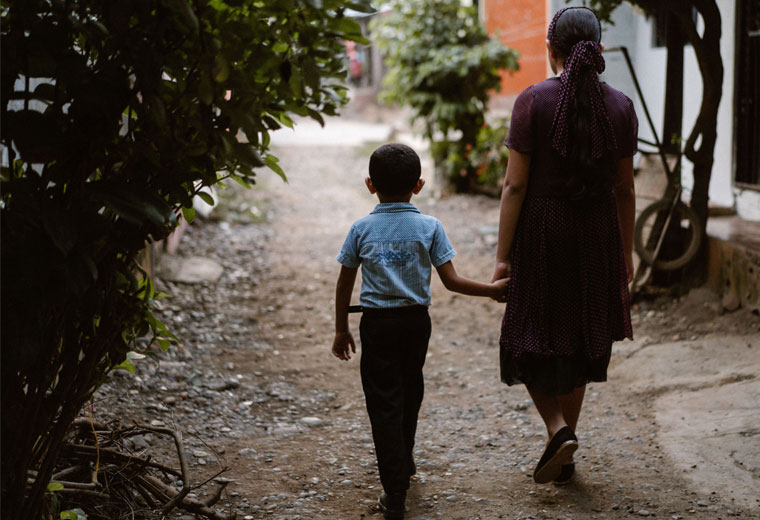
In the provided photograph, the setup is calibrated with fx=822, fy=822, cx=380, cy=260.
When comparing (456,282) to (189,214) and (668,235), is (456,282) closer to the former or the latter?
(189,214)

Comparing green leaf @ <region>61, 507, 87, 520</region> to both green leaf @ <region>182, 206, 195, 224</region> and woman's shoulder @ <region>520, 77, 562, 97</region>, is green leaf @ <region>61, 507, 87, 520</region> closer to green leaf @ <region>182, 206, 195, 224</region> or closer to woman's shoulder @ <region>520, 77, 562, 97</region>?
green leaf @ <region>182, 206, 195, 224</region>

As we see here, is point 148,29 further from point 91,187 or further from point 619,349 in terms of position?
point 619,349

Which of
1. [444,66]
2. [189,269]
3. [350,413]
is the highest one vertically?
[444,66]

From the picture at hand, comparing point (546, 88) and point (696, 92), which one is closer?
point (546, 88)

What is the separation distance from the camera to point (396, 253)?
2.93m

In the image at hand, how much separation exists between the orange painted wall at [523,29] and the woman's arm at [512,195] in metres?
8.01

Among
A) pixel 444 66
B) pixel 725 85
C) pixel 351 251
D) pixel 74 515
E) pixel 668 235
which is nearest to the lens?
pixel 74 515

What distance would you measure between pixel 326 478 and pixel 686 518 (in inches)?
55.5

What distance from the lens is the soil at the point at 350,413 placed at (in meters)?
3.18

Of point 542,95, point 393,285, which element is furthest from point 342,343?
point 542,95

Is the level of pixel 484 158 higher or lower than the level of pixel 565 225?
lower

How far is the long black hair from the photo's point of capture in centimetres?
299

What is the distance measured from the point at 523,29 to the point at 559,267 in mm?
8815

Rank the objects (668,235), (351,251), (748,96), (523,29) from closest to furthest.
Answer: (351,251) < (668,235) < (748,96) < (523,29)
